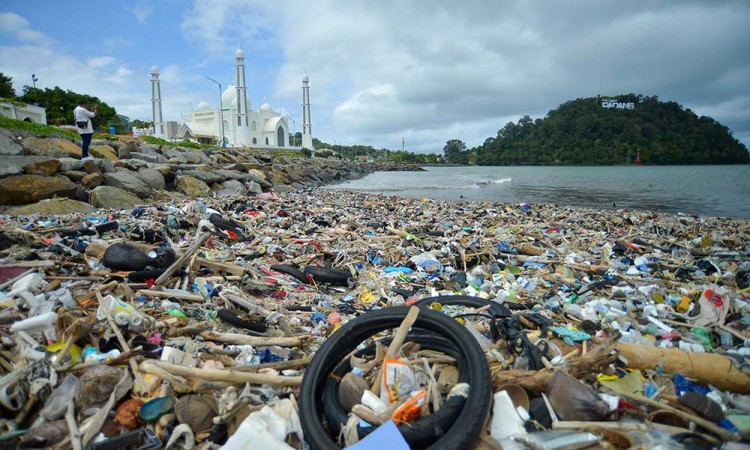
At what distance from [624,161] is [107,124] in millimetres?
97252

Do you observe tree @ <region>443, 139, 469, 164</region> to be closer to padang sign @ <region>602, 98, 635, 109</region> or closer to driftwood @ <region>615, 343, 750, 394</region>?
padang sign @ <region>602, 98, 635, 109</region>

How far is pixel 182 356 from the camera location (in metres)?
2.73

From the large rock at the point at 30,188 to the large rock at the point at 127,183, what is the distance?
1.55 m

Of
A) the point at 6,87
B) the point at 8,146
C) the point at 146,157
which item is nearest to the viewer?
the point at 8,146

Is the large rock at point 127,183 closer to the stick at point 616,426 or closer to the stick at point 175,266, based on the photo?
the stick at point 175,266

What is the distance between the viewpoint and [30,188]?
9.38 meters

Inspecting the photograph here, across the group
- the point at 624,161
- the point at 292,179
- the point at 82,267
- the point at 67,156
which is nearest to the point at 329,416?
the point at 82,267

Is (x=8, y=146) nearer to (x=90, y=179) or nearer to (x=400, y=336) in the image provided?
(x=90, y=179)

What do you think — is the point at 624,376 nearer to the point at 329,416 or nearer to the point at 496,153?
the point at 329,416

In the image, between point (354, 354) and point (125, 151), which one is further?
point (125, 151)

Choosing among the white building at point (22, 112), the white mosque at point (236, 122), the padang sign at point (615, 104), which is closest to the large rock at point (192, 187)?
the white building at point (22, 112)

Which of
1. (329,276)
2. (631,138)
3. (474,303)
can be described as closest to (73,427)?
(474,303)

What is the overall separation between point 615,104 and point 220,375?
127216 millimetres

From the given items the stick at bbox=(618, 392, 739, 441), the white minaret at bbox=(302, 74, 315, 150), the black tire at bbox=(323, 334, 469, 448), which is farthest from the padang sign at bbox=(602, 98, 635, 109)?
the black tire at bbox=(323, 334, 469, 448)
